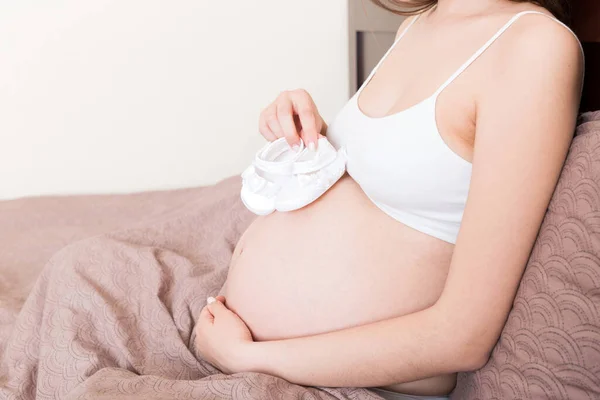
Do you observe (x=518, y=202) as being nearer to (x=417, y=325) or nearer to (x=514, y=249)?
(x=514, y=249)

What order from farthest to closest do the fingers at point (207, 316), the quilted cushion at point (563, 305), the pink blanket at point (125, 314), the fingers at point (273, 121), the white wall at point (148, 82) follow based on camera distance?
the white wall at point (148, 82)
the fingers at point (273, 121)
the fingers at point (207, 316)
the pink blanket at point (125, 314)
the quilted cushion at point (563, 305)

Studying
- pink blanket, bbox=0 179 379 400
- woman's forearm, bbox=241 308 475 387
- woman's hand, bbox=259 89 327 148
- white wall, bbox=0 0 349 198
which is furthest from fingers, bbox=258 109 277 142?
white wall, bbox=0 0 349 198

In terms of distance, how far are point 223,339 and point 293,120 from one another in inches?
15.6

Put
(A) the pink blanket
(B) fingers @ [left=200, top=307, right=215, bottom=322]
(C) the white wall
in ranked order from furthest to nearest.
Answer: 1. (C) the white wall
2. (B) fingers @ [left=200, top=307, right=215, bottom=322]
3. (A) the pink blanket

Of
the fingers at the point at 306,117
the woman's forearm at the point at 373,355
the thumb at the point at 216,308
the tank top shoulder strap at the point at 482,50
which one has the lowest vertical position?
the thumb at the point at 216,308

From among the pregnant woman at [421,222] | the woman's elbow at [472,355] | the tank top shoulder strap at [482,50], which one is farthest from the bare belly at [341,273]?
the tank top shoulder strap at [482,50]

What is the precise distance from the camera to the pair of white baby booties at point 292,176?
882 mm

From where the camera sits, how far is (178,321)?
960mm

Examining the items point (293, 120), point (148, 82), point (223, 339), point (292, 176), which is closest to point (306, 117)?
point (293, 120)

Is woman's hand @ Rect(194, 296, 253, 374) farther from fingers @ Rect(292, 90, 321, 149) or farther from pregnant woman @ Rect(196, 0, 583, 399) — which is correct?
fingers @ Rect(292, 90, 321, 149)

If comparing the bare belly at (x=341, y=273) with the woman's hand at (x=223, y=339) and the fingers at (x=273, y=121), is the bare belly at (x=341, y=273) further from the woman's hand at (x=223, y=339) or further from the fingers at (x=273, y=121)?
the fingers at (x=273, y=121)

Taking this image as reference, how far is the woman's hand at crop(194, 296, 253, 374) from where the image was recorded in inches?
30.9

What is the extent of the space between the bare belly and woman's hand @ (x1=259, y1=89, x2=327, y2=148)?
0.36 ft

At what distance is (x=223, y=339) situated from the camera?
814mm
